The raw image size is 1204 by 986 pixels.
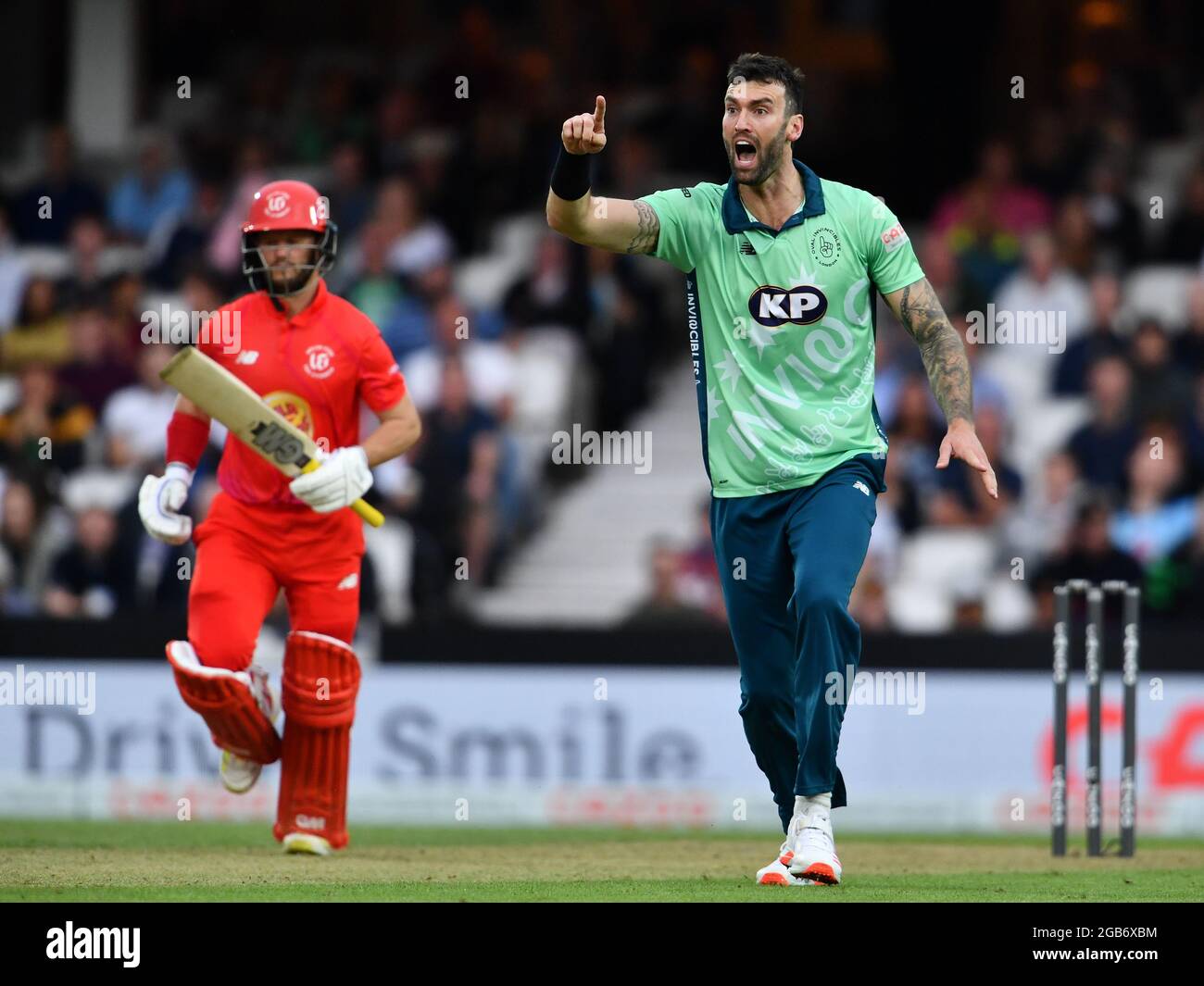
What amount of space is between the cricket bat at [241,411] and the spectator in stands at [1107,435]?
7919mm

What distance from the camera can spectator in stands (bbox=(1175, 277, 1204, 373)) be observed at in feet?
52.4

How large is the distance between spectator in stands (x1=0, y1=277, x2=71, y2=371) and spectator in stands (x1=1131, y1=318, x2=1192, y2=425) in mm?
8433

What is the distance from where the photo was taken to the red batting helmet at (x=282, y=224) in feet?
30.3

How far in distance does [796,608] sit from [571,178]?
1.68 m

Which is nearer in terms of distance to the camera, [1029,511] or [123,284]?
[1029,511]

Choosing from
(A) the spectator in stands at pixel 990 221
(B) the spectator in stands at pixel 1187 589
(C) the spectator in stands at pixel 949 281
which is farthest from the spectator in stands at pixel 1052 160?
(B) the spectator in stands at pixel 1187 589

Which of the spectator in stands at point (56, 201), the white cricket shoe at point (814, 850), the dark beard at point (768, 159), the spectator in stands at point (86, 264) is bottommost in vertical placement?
the white cricket shoe at point (814, 850)

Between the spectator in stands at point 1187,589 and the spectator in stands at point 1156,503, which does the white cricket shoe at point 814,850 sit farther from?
the spectator in stands at point 1156,503

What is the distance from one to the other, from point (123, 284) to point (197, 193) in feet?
5.24

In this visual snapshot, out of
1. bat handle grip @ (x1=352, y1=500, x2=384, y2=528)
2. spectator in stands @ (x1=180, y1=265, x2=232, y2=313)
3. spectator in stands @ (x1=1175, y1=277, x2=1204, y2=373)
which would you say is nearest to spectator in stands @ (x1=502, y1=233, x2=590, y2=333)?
spectator in stands @ (x1=180, y1=265, x2=232, y2=313)

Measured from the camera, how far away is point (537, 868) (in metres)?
8.69

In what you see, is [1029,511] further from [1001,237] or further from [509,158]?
[509,158]
